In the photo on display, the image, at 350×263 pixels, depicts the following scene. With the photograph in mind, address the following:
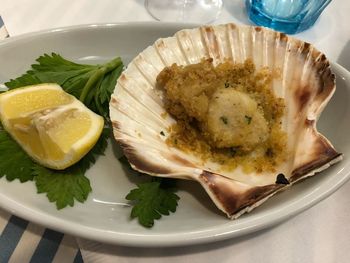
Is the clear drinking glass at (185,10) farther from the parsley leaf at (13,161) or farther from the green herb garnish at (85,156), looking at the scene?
the parsley leaf at (13,161)

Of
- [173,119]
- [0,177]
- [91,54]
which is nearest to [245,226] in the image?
[173,119]

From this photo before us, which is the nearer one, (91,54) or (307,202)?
(307,202)

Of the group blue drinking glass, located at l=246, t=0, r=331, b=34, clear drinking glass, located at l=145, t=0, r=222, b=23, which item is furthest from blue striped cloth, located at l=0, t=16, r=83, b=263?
blue drinking glass, located at l=246, t=0, r=331, b=34

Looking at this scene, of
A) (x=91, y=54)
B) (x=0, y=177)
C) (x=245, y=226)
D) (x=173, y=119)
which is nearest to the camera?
(x=245, y=226)

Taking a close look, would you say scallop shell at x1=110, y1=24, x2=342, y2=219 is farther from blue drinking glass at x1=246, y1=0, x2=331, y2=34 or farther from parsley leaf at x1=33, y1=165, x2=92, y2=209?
blue drinking glass at x1=246, y1=0, x2=331, y2=34

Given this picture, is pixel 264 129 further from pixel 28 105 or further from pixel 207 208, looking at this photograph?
pixel 28 105

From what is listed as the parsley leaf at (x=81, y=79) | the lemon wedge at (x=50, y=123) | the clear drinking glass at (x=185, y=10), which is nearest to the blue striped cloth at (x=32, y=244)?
the lemon wedge at (x=50, y=123)
